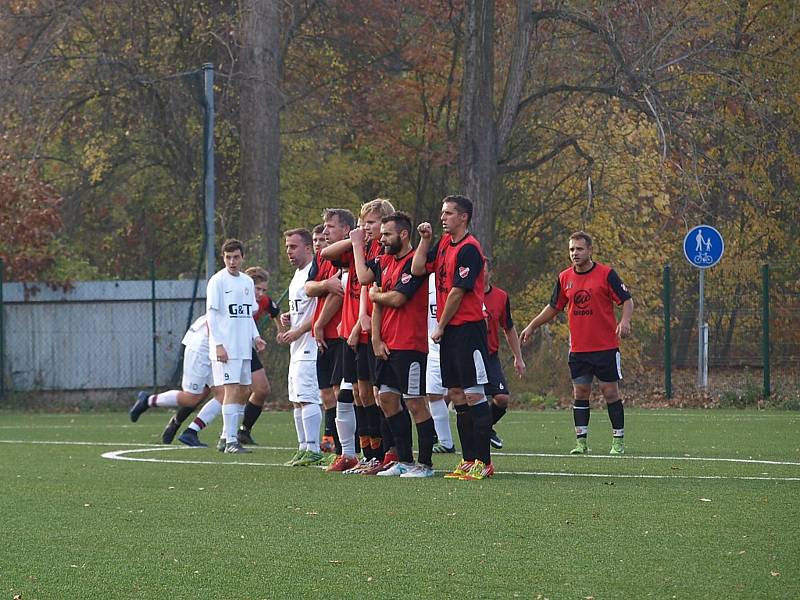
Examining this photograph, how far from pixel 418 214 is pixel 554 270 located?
3.87 metres

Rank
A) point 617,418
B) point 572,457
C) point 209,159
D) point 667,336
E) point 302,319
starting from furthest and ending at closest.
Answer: point 209,159, point 667,336, point 617,418, point 302,319, point 572,457

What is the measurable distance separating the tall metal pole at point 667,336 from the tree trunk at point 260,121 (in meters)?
7.85

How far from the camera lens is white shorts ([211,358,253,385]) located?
13.8 meters

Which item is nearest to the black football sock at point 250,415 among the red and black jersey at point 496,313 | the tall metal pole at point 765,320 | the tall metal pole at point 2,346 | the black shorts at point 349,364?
the red and black jersey at point 496,313

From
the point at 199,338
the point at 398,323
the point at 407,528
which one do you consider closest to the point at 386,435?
the point at 398,323

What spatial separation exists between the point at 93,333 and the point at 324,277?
13231 millimetres

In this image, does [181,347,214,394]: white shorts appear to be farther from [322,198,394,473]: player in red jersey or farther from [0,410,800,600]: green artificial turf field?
[322,198,394,473]: player in red jersey

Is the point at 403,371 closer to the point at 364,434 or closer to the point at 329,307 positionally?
the point at 364,434

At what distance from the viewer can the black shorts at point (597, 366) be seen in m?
13.2

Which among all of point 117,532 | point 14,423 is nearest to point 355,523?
point 117,532

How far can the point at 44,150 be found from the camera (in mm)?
30984

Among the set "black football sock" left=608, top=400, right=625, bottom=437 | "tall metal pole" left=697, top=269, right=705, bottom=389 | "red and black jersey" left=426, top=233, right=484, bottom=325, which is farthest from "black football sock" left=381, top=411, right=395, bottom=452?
"tall metal pole" left=697, top=269, right=705, bottom=389

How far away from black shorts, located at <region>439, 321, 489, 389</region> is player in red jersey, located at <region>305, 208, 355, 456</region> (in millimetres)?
1617

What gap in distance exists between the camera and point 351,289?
1155 centimetres
